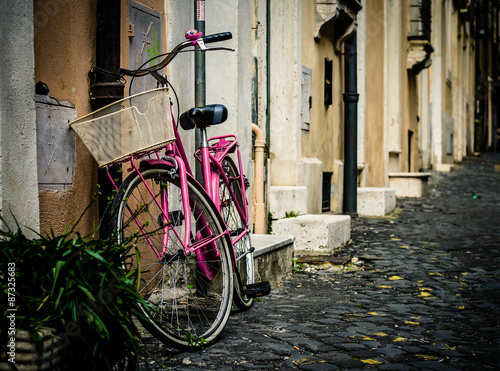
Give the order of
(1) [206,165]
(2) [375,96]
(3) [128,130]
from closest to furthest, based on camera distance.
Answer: (3) [128,130] < (1) [206,165] < (2) [375,96]

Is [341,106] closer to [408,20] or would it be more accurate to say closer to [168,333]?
[408,20]

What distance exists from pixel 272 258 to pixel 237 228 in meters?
1.02

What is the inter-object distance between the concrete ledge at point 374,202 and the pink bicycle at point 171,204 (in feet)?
24.7

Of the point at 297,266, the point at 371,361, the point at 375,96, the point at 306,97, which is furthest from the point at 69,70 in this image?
the point at 375,96

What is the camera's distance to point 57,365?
8.24ft

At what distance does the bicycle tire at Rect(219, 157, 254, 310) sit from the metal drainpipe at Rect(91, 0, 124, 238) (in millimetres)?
905

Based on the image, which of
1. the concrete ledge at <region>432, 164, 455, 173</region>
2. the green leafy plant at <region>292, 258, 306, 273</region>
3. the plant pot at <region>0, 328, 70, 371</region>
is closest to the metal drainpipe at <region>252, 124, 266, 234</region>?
the green leafy plant at <region>292, 258, 306, 273</region>

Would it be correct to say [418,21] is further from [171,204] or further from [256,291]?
[256,291]

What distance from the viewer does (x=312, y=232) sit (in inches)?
299

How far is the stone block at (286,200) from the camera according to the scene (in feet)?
26.8

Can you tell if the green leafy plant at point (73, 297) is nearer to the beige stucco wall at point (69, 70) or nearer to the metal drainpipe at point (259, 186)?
the beige stucco wall at point (69, 70)

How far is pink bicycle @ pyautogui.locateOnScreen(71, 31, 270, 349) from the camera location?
339 cm

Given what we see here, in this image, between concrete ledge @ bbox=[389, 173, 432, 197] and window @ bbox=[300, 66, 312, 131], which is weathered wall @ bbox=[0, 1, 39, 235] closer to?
window @ bbox=[300, 66, 312, 131]

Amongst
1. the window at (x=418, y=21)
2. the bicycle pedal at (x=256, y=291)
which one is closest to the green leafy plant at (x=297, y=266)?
the bicycle pedal at (x=256, y=291)
